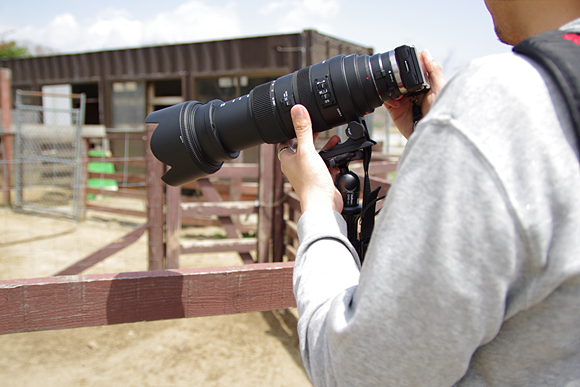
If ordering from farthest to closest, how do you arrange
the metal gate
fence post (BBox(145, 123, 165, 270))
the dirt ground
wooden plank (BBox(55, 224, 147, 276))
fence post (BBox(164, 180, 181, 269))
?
the metal gate → wooden plank (BBox(55, 224, 147, 276)) → fence post (BBox(164, 180, 181, 269)) → fence post (BBox(145, 123, 165, 270)) → the dirt ground

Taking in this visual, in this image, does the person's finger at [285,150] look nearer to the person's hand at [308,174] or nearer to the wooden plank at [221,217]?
the person's hand at [308,174]

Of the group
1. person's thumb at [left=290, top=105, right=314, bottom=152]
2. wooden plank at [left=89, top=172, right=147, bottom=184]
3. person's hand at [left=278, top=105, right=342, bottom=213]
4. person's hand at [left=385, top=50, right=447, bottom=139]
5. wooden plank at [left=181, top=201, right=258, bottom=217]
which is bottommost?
wooden plank at [left=181, top=201, right=258, bottom=217]

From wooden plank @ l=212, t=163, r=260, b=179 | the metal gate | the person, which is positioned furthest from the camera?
the metal gate

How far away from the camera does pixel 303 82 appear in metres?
1.17

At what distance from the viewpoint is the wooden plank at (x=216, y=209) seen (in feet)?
12.6

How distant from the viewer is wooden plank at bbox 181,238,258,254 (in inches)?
151

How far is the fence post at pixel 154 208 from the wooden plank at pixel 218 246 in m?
0.26

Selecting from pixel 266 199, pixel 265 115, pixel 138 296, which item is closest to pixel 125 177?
pixel 266 199

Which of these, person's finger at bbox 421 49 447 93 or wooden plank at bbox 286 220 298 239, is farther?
wooden plank at bbox 286 220 298 239

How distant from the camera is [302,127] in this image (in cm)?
99

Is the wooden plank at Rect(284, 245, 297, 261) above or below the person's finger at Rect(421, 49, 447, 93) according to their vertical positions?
below

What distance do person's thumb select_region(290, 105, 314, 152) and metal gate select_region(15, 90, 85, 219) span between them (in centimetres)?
688

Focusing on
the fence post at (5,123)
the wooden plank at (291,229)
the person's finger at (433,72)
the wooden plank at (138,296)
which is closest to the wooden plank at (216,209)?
the wooden plank at (291,229)

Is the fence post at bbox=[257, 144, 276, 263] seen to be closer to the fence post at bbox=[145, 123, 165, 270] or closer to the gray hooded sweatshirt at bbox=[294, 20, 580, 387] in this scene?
the fence post at bbox=[145, 123, 165, 270]
